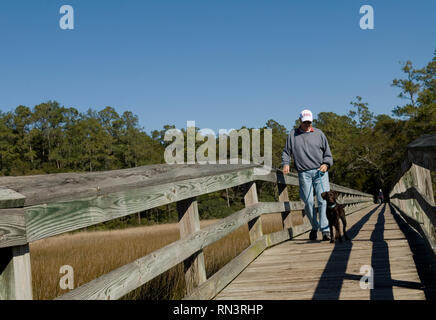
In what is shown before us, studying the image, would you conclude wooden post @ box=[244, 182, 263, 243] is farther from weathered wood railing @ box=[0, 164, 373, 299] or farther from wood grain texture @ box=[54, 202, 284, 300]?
wood grain texture @ box=[54, 202, 284, 300]

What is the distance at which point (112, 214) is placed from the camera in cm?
245

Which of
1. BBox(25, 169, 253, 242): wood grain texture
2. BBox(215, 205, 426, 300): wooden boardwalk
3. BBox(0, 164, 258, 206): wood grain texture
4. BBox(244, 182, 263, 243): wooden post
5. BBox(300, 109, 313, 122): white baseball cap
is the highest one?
BBox(300, 109, 313, 122): white baseball cap

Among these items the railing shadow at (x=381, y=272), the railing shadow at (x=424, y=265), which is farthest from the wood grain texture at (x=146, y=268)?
the railing shadow at (x=424, y=265)

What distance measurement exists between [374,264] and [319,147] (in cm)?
254

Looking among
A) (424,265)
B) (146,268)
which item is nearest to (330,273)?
(424,265)

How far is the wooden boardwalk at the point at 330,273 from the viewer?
3.51 meters

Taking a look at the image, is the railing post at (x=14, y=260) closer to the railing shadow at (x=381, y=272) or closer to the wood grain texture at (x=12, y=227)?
the wood grain texture at (x=12, y=227)

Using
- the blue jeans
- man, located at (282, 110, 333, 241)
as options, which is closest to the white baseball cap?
man, located at (282, 110, 333, 241)

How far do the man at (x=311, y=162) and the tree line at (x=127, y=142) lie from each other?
5065 centimetres

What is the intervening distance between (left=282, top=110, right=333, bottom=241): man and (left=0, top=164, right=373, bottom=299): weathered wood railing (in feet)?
6.96

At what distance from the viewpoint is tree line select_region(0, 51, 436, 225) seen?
58781 mm

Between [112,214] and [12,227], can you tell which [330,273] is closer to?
[112,214]

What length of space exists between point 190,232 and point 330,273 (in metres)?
1.55

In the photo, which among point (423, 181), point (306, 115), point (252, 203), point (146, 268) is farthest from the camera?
point (306, 115)
